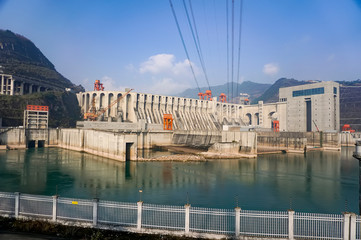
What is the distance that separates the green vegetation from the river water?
2916 centimetres

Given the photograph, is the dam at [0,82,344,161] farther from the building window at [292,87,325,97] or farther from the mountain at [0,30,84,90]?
the mountain at [0,30,84,90]

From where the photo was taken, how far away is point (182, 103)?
326 feet

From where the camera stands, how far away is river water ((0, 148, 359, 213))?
2031cm

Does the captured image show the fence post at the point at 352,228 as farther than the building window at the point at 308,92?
No

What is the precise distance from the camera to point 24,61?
12212 cm

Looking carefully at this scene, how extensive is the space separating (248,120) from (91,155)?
295ft

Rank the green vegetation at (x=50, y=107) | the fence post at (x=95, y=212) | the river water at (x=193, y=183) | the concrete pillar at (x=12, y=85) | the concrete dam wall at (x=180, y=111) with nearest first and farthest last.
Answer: the fence post at (x=95, y=212) → the river water at (x=193, y=183) → the green vegetation at (x=50, y=107) → the concrete pillar at (x=12, y=85) → the concrete dam wall at (x=180, y=111)

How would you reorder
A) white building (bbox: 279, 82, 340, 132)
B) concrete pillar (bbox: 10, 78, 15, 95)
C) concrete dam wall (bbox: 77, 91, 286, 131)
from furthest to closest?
concrete dam wall (bbox: 77, 91, 286, 131), white building (bbox: 279, 82, 340, 132), concrete pillar (bbox: 10, 78, 15, 95)

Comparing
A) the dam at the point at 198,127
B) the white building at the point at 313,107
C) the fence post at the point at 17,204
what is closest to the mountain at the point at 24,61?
the dam at the point at 198,127

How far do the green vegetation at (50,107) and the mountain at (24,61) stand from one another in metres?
23.1

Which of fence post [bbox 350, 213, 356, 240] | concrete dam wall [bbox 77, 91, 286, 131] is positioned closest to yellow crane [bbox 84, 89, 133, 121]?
concrete dam wall [bbox 77, 91, 286, 131]

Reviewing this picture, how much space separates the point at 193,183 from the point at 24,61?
134 meters

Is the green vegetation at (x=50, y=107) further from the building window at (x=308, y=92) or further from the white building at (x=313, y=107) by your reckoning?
the building window at (x=308, y=92)

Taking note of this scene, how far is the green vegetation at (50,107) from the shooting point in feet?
211
